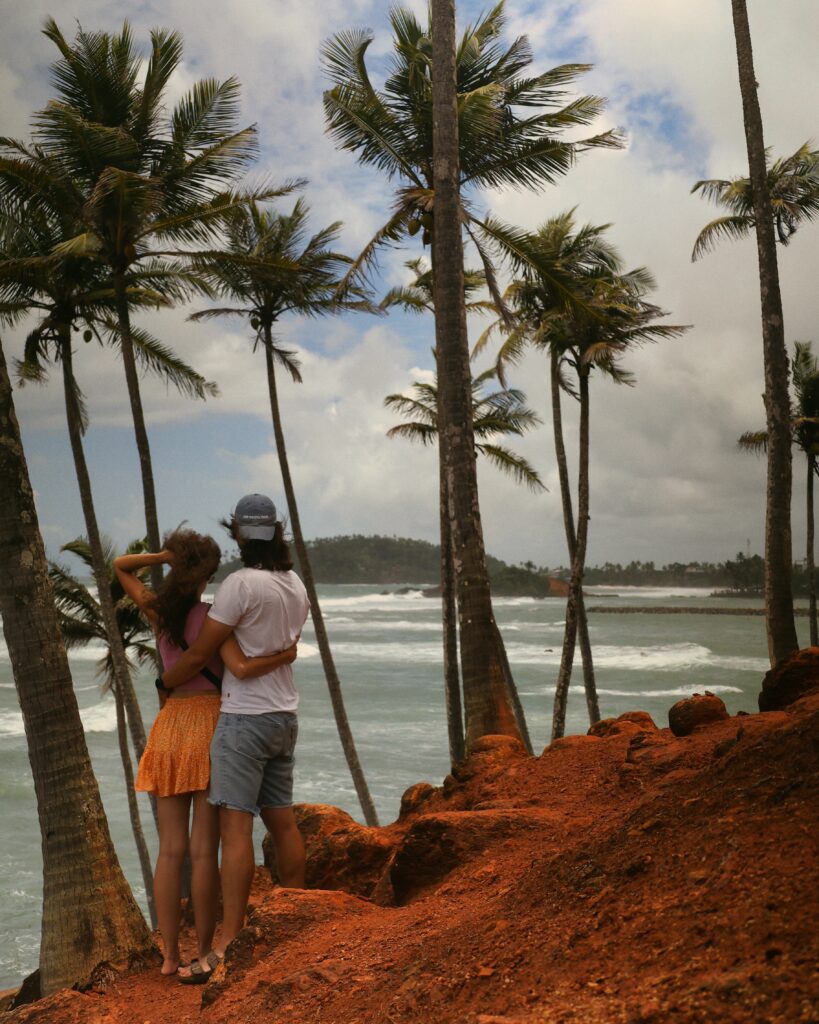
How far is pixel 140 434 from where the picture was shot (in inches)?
577

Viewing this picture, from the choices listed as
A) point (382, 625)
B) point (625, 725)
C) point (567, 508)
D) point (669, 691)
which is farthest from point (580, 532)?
point (382, 625)

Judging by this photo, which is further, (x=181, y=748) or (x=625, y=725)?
(x=625, y=725)

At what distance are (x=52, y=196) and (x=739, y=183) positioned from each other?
13316 mm

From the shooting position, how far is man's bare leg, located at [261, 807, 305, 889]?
4.79 metres

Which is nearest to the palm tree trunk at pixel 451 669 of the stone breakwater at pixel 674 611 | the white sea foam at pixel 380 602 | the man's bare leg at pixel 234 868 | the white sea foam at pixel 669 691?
the man's bare leg at pixel 234 868

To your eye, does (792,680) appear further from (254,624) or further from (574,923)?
(254,624)

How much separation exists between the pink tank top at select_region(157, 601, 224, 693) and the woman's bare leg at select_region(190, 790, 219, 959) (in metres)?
0.49

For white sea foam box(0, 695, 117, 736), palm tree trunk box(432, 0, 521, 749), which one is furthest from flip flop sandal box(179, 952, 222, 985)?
white sea foam box(0, 695, 117, 736)

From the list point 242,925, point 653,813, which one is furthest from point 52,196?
point 653,813

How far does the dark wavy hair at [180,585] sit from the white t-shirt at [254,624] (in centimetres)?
16

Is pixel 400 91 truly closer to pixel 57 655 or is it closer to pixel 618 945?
pixel 57 655

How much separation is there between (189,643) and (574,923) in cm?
219

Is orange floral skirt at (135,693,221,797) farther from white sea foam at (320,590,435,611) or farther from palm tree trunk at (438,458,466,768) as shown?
white sea foam at (320,590,435,611)

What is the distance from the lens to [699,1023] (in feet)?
7.88
